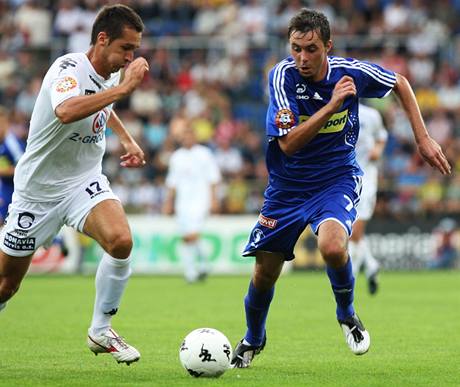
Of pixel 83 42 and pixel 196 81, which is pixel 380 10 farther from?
pixel 83 42

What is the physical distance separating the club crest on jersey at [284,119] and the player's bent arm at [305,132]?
76 mm

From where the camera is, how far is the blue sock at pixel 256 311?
805 cm

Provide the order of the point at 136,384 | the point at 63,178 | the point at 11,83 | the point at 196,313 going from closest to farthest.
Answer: the point at 136,384 → the point at 63,178 → the point at 196,313 → the point at 11,83

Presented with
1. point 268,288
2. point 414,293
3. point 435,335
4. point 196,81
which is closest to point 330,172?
point 268,288

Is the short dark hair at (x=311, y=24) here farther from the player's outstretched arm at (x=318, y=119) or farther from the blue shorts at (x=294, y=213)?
A: the blue shorts at (x=294, y=213)

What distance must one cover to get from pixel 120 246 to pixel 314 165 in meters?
1.58

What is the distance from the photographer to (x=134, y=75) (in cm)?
704

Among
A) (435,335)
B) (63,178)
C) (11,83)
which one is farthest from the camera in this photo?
(11,83)

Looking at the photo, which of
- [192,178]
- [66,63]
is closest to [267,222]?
Result: [66,63]

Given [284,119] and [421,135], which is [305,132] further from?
[421,135]

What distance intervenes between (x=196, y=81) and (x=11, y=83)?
4.60 metres

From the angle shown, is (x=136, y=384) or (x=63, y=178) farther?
→ (x=63, y=178)

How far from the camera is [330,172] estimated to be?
7922 millimetres

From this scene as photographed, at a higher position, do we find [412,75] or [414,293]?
[412,75]
